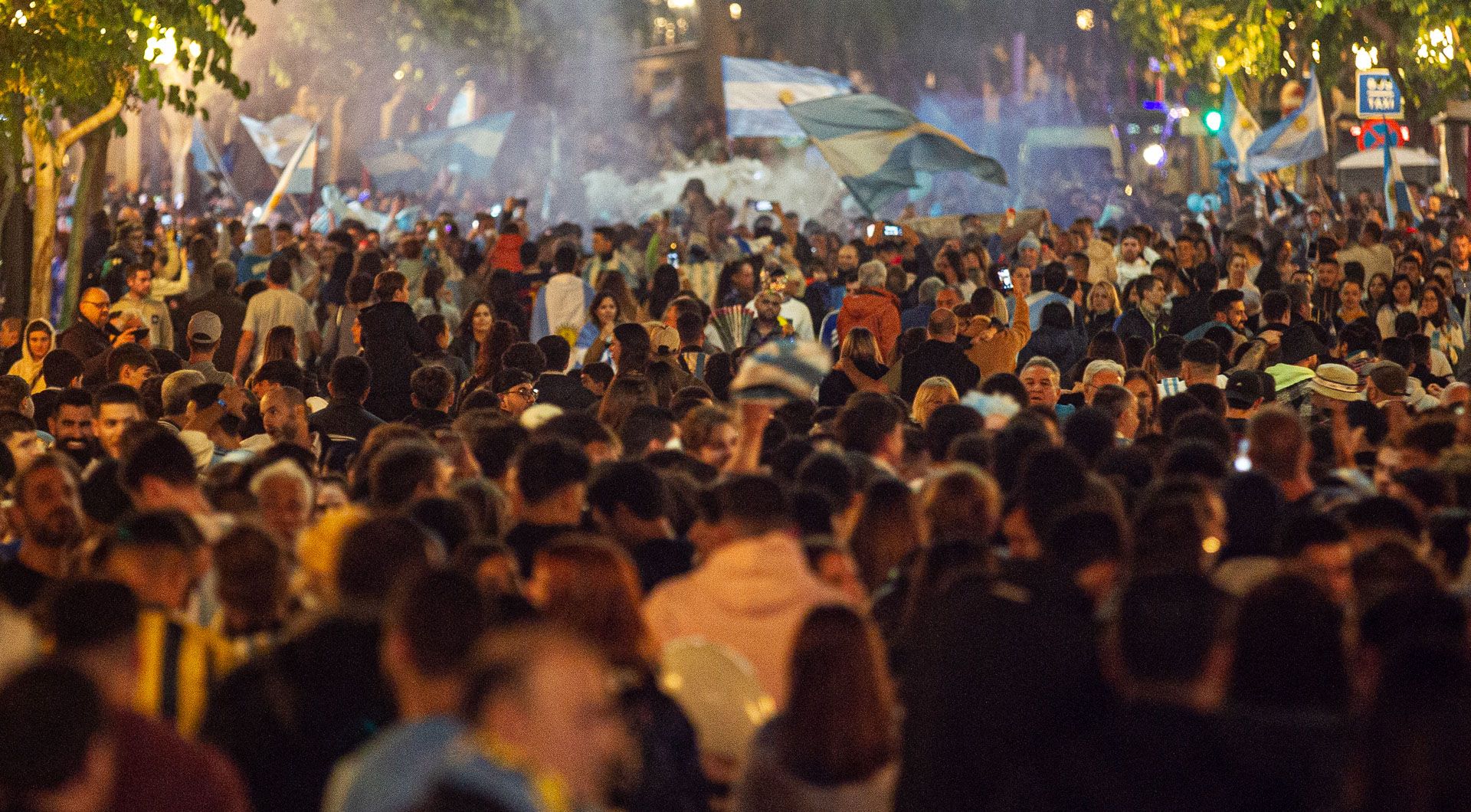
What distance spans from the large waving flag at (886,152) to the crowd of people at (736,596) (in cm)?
820

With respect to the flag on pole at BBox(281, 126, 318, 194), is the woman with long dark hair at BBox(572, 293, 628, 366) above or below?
below

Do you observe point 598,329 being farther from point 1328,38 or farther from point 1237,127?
point 1328,38

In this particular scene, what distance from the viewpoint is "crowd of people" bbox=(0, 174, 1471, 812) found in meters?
4.02

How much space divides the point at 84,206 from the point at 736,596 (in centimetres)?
1366

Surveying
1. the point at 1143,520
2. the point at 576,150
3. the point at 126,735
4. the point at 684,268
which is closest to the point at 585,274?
the point at 684,268

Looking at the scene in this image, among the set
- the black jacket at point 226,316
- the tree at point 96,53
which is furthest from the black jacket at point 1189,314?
the tree at point 96,53

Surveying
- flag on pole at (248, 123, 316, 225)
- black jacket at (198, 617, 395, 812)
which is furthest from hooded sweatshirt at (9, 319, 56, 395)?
flag on pole at (248, 123, 316, 225)

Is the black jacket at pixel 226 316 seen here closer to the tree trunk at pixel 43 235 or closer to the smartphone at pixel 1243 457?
the tree trunk at pixel 43 235

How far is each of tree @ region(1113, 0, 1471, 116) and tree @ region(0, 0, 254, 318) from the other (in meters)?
14.1

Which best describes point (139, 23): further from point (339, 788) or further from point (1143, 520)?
point (339, 788)

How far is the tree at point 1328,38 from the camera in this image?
85.7 feet

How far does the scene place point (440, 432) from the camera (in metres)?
8.51

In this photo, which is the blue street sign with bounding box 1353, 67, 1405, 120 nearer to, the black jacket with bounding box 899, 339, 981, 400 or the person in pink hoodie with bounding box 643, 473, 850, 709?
the black jacket with bounding box 899, 339, 981, 400

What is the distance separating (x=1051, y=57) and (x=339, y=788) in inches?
2635
